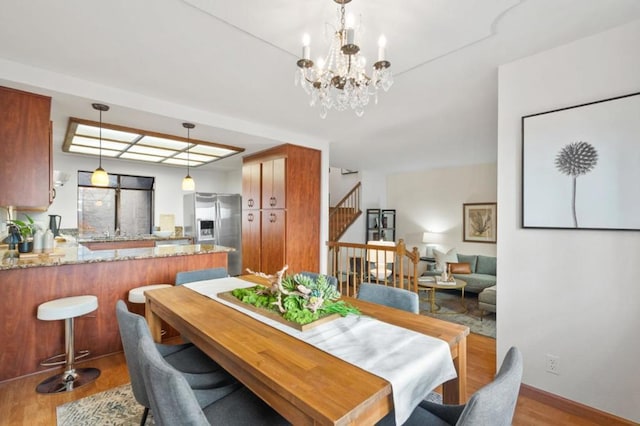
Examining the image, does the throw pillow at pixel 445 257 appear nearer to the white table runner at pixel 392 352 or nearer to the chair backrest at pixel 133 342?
the white table runner at pixel 392 352

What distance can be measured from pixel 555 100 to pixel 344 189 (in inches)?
232

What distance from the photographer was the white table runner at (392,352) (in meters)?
1.00

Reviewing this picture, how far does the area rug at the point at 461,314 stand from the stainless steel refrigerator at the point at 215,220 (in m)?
3.58

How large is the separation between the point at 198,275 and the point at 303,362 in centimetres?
174

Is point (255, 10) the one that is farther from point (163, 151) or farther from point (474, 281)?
point (474, 281)

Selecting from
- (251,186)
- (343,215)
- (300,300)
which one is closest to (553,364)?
(300,300)

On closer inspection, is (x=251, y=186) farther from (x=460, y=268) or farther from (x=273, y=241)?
(x=460, y=268)

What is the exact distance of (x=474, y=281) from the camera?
200 inches

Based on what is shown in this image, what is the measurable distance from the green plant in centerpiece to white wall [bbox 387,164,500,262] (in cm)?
541

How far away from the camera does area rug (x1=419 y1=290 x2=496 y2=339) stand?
12.3 feet

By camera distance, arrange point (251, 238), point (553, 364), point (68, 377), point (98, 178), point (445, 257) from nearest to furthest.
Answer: point (553, 364), point (68, 377), point (98, 178), point (251, 238), point (445, 257)

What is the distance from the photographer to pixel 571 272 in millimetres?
2020

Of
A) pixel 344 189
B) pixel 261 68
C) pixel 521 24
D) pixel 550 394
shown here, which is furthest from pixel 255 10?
pixel 344 189

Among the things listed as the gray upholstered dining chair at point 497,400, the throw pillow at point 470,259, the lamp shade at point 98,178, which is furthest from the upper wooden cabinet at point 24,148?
the throw pillow at point 470,259
